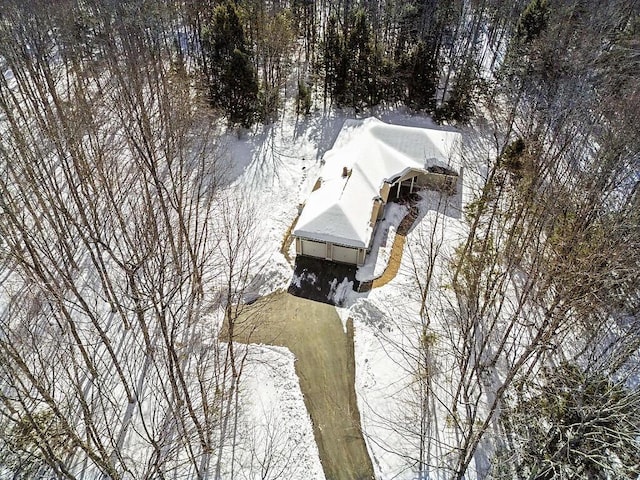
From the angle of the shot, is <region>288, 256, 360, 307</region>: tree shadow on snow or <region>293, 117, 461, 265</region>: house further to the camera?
<region>293, 117, 461, 265</region>: house

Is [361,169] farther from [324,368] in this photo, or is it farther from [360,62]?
[360,62]

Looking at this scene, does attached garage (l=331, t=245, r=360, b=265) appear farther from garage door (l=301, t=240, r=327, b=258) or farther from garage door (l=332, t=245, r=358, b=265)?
garage door (l=301, t=240, r=327, b=258)

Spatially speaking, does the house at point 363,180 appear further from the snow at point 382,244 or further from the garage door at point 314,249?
the snow at point 382,244

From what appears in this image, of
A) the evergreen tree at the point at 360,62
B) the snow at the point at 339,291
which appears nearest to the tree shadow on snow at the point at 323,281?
the snow at the point at 339,291

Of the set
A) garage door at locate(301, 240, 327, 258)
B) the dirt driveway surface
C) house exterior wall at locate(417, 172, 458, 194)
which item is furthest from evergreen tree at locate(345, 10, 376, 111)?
the dirt driveway surface

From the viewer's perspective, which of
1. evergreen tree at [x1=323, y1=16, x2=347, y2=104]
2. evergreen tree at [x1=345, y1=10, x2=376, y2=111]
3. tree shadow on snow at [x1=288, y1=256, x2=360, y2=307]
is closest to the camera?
tree shadow on snow at [x1=288, y1=256, x2=360, y2=307]

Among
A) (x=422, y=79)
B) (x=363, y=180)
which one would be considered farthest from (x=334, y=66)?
(x=363, y=180)

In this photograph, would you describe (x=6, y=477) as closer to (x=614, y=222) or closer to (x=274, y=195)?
(x=274, y=195)
